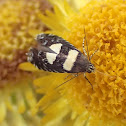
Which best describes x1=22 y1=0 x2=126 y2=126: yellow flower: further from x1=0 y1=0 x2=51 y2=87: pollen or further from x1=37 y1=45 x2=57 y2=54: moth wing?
x1=0 y1=0 x2=51 y2=87: pollen

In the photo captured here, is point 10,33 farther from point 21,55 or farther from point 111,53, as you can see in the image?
point 111,53

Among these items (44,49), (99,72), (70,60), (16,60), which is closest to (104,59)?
(99,72)

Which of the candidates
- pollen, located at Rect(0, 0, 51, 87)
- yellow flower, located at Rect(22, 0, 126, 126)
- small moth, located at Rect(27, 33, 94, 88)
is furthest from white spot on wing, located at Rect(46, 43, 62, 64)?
pollen, located at Rect(0, 0, 51, 87)

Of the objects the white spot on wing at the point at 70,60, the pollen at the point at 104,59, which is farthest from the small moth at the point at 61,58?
the pollen at the point at 104,59

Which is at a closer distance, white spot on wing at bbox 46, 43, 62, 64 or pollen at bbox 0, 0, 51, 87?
white spot on wing at bbox 46, 43, 62, 64

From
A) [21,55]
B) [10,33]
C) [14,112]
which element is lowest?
[14,112]

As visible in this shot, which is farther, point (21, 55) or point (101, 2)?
point (21, 55)

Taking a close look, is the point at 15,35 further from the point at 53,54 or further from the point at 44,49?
the point at 53,54

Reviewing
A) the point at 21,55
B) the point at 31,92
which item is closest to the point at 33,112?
the point at 31,92
